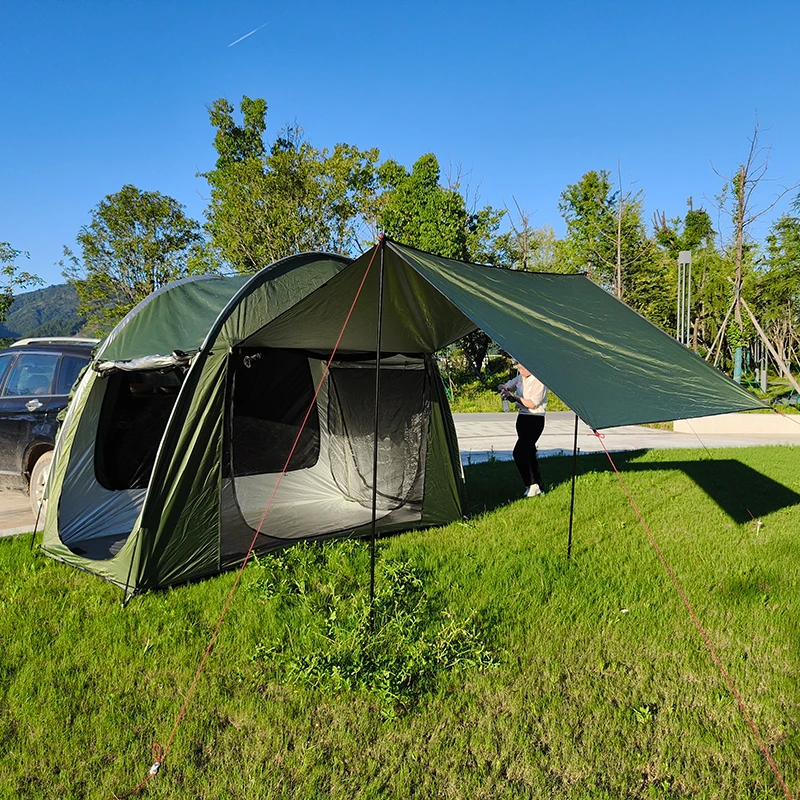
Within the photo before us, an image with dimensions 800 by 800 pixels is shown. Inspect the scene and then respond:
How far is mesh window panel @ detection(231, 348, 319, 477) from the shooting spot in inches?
Answer: 243

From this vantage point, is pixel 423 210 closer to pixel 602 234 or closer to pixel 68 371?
pixel 602 234

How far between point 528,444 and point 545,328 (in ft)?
9.29

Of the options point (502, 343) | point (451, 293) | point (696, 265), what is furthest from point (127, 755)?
point (696, 265)

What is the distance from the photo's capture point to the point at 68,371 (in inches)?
251

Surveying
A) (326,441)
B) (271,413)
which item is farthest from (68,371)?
(326,441)

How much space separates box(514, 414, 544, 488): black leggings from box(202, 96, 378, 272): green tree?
14.1 meters

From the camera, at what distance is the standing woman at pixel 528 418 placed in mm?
6637

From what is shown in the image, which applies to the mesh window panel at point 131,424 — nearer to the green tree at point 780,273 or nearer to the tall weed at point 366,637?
the tall weed at point 366,637

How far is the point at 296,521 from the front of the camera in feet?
19.4

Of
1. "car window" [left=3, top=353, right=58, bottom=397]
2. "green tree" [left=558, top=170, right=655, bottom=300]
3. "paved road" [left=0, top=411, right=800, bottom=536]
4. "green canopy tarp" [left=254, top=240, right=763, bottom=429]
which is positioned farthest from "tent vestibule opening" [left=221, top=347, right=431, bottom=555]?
"green tree" [left=558, top=170, right=655, bottom=300]

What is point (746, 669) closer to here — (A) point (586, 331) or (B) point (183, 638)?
(A) point (586, 331)

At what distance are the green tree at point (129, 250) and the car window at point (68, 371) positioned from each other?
2171 cm

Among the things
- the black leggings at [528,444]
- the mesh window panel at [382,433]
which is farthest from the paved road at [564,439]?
the mesh window panel at [382,433]

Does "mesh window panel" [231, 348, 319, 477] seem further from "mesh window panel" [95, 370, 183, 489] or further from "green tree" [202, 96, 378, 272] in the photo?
"green tree" [202, 96, 378, 272]
